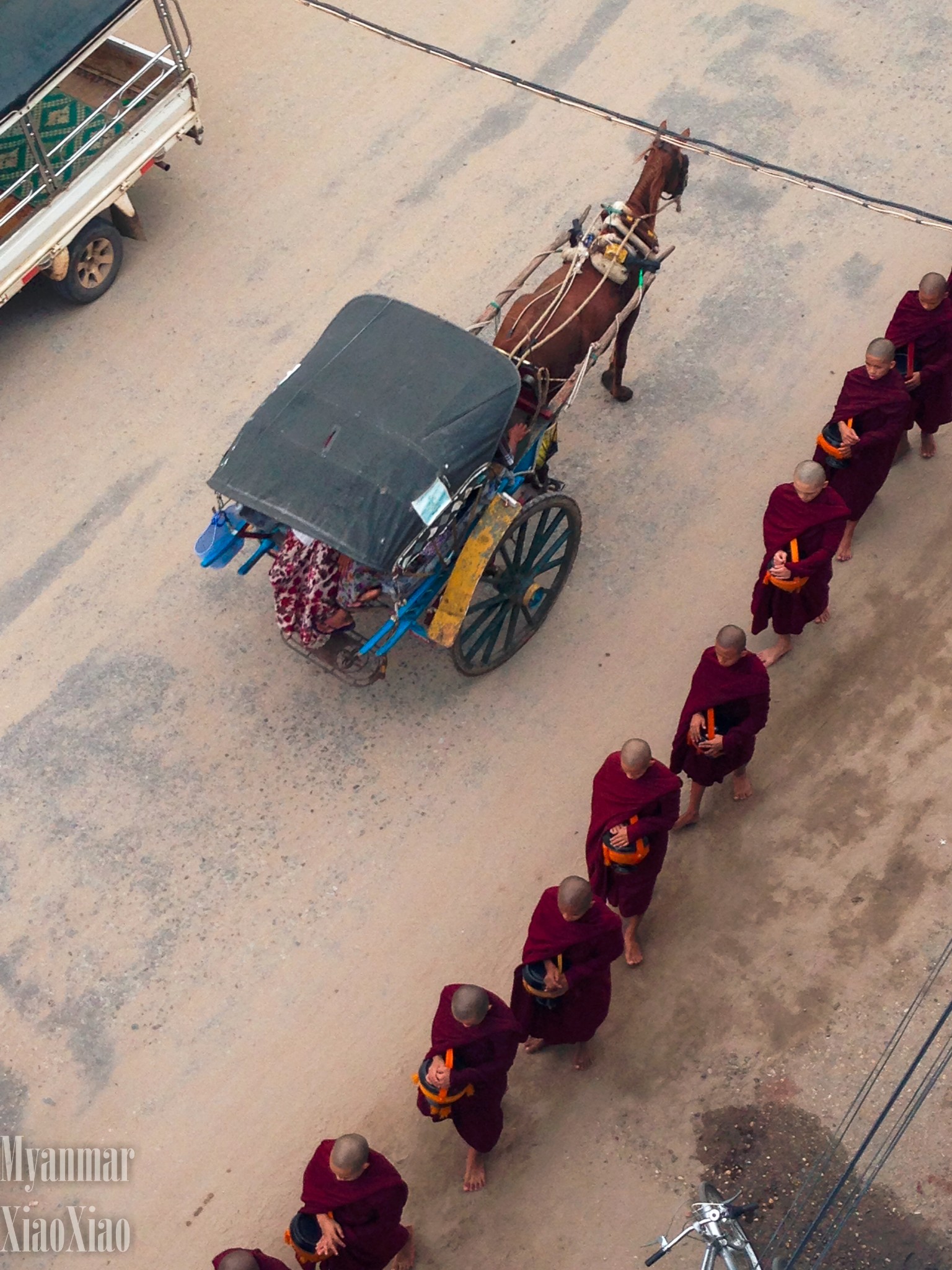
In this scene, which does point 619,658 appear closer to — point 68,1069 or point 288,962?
point 288,962

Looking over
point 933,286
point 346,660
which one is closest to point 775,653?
point 933,286

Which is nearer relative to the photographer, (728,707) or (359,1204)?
(359,1204)

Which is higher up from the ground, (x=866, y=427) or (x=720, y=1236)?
(x=866, y=427)

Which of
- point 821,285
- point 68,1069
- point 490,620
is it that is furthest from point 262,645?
point 821,285

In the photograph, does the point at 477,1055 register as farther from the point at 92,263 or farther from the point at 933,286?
the point at 92,263

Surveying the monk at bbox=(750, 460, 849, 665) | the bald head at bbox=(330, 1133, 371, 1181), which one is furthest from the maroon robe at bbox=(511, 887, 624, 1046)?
the monk at bbox=(750, 460, 849, 665)

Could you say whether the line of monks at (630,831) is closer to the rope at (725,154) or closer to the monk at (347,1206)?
the monk at (347,1206)
